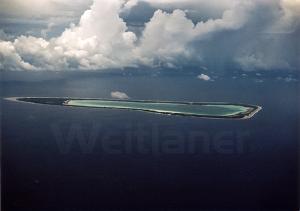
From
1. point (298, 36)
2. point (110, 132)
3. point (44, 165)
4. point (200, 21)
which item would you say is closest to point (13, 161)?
point (44, 165)

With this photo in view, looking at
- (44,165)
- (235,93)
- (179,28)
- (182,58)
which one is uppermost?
(179,28)

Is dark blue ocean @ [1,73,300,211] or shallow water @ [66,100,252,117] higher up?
shallow water @ [66,100,252,117]

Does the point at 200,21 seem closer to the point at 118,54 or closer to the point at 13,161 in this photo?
the point at 118,54

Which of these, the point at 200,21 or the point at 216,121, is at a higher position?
the point at 200,21

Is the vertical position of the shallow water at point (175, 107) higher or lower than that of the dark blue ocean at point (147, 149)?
higher

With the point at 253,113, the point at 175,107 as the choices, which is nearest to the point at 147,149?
the point at 175,107

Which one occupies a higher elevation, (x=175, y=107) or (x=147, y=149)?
(x=175, y=107)

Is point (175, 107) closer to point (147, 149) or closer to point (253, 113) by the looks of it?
point (147, 149)
